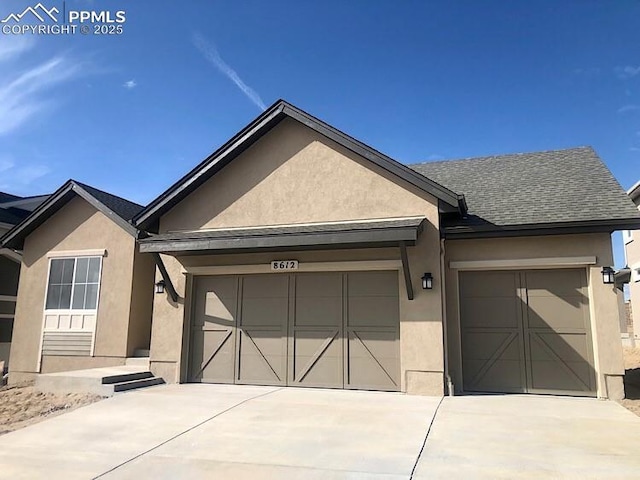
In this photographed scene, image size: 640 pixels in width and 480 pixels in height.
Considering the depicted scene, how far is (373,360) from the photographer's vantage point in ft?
32.4

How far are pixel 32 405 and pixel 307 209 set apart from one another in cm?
Result: 660

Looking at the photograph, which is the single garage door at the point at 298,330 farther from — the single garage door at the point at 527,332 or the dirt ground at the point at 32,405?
the dirt ground at the point at 32,405

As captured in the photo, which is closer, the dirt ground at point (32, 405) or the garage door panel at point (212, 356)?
the dirt ground at point (32, 405)

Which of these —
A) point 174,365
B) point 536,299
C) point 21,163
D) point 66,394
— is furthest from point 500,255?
point 21,163

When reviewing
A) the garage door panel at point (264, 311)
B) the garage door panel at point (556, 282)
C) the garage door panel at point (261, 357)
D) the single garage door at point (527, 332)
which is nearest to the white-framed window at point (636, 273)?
the garage door panel at point (556, 282)

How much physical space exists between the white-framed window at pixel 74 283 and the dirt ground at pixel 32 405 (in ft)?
10.6

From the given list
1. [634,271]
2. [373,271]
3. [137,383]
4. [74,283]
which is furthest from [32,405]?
[634,271]

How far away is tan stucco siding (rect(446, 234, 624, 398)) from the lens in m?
8.97

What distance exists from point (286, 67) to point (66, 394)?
10095 mm

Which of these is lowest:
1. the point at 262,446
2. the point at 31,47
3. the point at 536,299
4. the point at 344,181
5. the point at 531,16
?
the point at 262,446

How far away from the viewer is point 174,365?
10875 millimetres

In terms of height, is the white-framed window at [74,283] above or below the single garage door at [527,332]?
above

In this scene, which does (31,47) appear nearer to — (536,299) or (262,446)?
(262,446)

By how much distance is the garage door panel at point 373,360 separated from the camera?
9.76m
